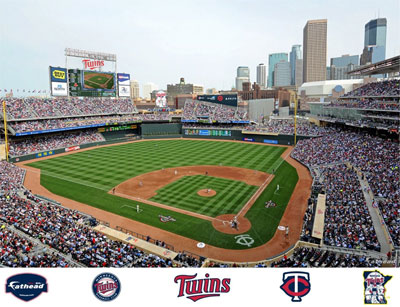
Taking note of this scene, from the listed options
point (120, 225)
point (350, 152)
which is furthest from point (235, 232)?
point (350, 152)

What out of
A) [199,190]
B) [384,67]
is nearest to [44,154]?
[199,190]

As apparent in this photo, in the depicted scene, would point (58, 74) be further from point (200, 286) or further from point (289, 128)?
point (200, 286)

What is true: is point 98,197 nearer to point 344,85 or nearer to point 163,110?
point 163,110

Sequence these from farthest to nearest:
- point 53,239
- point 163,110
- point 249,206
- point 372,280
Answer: point 163,110 → point 249,206 → point 53,239 → point 372,280

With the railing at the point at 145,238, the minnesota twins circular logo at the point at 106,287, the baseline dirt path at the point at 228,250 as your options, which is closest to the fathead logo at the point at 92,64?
the baseline dirt path at the point at 228,250

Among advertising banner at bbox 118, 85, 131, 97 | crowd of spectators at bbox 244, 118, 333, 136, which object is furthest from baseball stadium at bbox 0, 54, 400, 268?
advertising banner at bbox 118, 85, 131, 97
